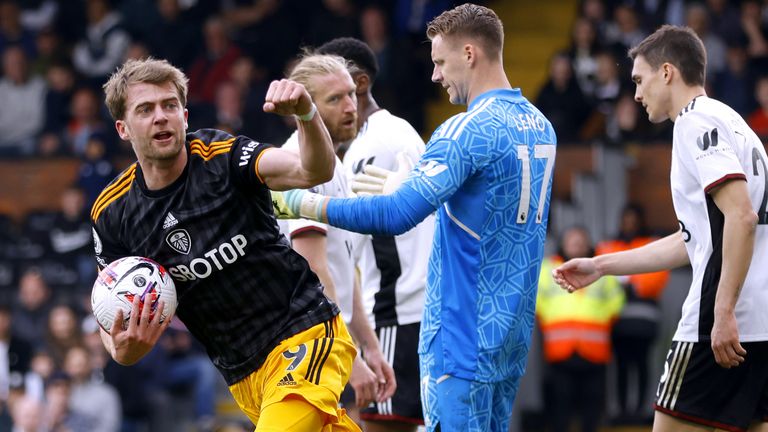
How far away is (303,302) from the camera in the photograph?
18.5ft

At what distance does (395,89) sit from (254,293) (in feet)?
34.0

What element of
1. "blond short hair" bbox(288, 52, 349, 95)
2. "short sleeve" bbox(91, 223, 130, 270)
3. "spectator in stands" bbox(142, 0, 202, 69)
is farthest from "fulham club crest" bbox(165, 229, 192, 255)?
"spectator in stands" bbox(142, 0, 202, 69)

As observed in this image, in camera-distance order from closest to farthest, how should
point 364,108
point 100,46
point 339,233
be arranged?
point 339,233 < point 364,108 < point 100,46

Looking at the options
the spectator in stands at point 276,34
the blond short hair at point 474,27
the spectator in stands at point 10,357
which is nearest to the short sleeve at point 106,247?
the blond short hair at point 474,27

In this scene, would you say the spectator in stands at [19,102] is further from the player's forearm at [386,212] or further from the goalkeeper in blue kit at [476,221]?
the player's forearm at [386,212]

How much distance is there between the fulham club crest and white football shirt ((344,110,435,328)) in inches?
68.4

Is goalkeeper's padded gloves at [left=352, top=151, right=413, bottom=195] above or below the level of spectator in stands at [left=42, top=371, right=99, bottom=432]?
above

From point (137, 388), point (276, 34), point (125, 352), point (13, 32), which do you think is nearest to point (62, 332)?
point (137, 388)

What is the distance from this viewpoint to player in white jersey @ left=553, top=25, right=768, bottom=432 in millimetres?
5715

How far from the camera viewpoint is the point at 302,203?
5.48 metres

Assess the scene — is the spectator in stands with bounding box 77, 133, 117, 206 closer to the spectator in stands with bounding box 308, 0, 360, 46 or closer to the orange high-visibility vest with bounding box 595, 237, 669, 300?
the spectator in stands with bounding box 308, 0, 360, 46

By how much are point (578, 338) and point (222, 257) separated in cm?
742

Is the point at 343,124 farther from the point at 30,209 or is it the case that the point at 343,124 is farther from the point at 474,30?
the point at 30,209

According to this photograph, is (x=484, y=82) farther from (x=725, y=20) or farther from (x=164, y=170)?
(x=725, y=20)
